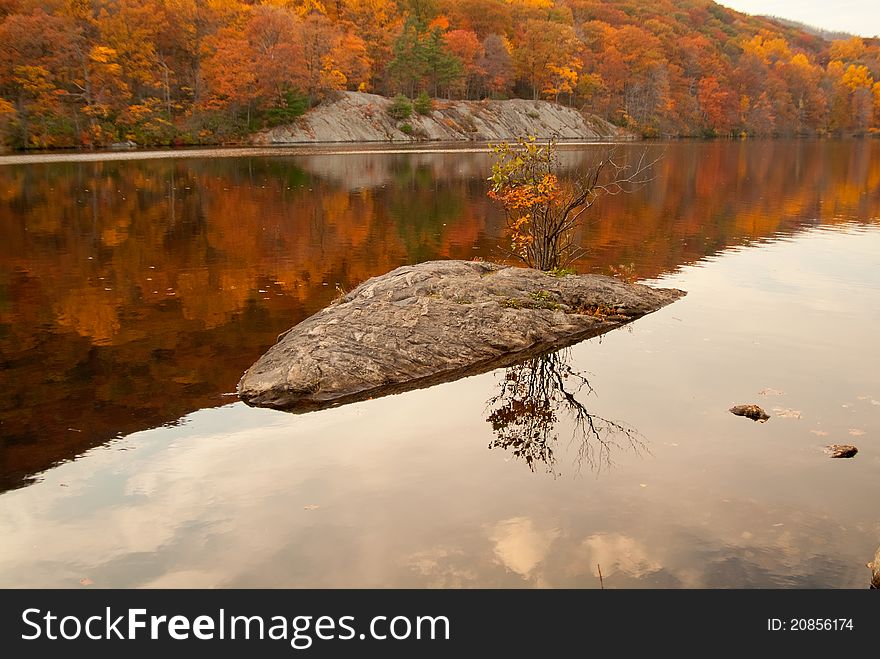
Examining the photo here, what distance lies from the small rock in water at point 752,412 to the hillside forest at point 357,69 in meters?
68.9

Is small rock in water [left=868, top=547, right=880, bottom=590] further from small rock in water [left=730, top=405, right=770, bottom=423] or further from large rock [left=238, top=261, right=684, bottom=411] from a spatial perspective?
large rock [left=238, top=261, right=684, bottom=411]

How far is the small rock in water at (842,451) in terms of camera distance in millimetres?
8367

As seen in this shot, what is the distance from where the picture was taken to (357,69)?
4134 inches

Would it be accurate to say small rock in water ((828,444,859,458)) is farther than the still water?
Yes

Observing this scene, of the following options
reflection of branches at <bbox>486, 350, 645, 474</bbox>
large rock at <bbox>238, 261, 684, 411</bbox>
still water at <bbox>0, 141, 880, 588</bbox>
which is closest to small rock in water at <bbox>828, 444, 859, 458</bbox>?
still water at <bbox>0, 141, 880, 588</bbox>

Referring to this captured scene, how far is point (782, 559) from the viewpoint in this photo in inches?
252

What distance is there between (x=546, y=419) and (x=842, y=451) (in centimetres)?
342

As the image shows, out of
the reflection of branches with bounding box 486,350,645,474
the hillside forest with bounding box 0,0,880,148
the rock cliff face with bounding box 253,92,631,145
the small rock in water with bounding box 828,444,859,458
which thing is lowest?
the reflection of branches with bounding box 486,350,645,474

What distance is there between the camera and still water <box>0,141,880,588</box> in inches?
252

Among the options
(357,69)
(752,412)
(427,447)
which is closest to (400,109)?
(357,69)

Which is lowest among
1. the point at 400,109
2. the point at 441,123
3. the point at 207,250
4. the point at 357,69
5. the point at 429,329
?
the point at 207,250

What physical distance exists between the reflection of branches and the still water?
43mm

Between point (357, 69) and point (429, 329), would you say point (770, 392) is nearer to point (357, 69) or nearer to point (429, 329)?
point (429, 329)
